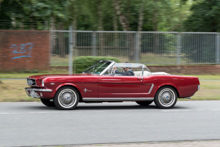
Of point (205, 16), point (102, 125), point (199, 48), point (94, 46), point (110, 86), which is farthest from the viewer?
point (205, 16)

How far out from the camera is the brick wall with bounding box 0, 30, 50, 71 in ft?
70.6

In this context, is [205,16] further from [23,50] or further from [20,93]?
[20,93]

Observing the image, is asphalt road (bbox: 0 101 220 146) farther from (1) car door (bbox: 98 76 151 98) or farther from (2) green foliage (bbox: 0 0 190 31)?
(2) green foliage (bbox: 0 0 190 31)

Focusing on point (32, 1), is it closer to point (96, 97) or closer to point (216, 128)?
point (96, 97)

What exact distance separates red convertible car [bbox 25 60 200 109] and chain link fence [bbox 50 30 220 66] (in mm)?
11688

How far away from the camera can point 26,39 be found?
21844mm

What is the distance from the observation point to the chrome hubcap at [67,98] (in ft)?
31.9

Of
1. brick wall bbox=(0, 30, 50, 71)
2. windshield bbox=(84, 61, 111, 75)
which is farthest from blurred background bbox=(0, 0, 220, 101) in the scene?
windshield bbox=(84, 61, 111, 75)

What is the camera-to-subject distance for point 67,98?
9750 mm

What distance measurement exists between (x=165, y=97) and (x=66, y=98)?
2.96 meters

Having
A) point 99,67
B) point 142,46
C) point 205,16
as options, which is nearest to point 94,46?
point 142,46

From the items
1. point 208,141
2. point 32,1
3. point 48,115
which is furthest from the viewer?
point 32,1

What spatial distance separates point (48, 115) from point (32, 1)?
352 inches

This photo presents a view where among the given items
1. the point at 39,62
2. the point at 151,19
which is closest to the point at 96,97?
the point at 39,62
